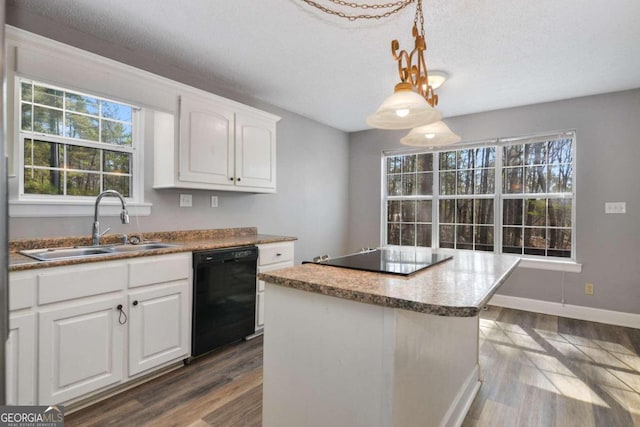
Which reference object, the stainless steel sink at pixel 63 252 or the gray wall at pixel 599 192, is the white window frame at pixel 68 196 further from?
the gray wall at pixel 599 192

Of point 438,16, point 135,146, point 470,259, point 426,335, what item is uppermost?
point 438,16

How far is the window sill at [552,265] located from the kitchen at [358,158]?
51mm

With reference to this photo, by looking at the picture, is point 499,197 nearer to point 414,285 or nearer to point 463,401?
point 463,401

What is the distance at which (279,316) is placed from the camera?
136cm

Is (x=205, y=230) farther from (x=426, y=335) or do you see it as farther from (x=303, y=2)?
(x=426, y=335)

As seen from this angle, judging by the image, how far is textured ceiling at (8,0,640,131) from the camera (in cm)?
196

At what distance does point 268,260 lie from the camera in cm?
291

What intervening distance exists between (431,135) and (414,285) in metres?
1.27

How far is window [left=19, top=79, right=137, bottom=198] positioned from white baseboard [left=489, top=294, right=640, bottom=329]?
3503 millimetres

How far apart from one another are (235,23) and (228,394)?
7.82 feet

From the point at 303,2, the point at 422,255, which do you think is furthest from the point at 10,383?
the point at 303,2

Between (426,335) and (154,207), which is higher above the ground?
(154,207)

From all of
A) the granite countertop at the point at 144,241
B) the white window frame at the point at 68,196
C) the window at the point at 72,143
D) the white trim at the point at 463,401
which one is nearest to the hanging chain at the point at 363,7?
the white window frame at the point at 68,196

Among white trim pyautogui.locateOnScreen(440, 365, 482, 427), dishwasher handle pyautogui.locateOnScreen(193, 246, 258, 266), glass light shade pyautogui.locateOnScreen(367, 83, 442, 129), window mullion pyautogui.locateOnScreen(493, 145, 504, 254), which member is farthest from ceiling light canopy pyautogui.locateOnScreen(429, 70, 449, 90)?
white trim pyautogui.locateOnScreen(440, 365, 482, 427)
